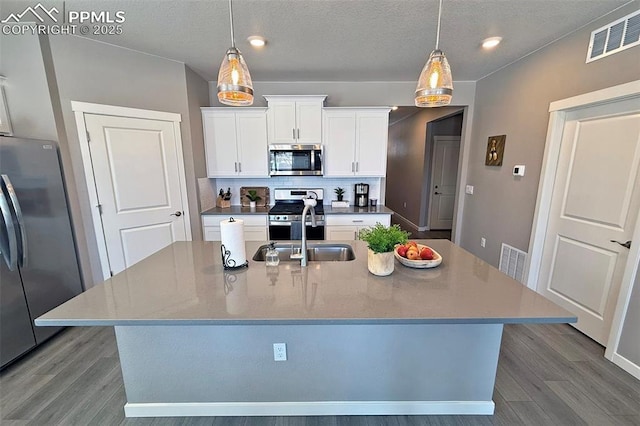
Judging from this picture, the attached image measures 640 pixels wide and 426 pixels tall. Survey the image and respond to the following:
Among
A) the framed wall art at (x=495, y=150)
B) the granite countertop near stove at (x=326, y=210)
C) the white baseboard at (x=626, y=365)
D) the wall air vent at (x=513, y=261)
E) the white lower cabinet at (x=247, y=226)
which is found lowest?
the white baseboard at (x=626, y=365)

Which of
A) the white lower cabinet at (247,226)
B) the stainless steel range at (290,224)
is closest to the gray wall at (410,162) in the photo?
the stainless steel range at (290,224)

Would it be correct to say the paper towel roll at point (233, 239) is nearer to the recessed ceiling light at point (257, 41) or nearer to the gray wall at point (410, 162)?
the recessed ceiling light at point (257, 41)

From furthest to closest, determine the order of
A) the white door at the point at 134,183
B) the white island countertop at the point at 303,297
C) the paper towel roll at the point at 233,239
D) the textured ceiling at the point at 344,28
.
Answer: the white door at the point at 134,183 → the textured ceiling at the point at 344,28 → the paper towel roll at the point at 233,239 → the white island countertop at the point at 303,297

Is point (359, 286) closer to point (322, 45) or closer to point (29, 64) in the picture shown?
point (322, 45)

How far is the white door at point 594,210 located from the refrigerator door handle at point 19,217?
4543 mm

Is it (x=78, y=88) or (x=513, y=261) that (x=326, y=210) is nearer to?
(x=513, y=261)

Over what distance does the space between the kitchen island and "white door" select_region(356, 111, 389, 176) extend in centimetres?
224

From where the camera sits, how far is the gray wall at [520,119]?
84.5 inches

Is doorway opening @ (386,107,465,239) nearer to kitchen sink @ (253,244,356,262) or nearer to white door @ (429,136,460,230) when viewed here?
white door @ (429,136,460,230)

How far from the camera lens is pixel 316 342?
4.69ft

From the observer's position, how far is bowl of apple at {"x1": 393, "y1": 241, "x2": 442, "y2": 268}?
1595 millimetres

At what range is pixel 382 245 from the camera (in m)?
1.44

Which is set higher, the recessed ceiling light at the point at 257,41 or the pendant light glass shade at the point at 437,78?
the recessed ceiling light at the point at 257,41

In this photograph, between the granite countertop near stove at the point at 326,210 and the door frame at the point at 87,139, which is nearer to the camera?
the door frame at the point at 87,139
